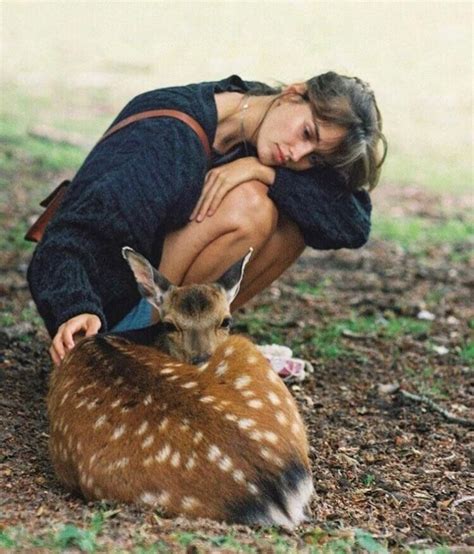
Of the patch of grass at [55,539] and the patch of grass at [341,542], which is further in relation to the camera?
the patch of grass at [341,542]

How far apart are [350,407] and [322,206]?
39.3 inches

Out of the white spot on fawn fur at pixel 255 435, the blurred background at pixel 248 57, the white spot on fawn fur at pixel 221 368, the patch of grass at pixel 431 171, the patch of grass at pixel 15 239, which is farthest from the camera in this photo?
the blurred background at pixel 248 57

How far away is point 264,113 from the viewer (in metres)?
5.45

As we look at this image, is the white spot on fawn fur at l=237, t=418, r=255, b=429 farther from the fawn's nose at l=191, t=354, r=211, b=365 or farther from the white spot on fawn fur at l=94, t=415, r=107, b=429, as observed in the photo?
the fawn's nose at l=191, t=354, r=211, b=365

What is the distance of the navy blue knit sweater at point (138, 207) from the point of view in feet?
15.7

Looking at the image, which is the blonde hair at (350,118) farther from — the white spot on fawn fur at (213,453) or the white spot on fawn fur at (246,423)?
the white spot on fawn fur at (213,453)

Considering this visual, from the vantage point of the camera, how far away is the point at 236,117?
5.51 m

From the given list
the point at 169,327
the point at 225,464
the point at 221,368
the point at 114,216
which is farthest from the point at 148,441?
the point at 114,216

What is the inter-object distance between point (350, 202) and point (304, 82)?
0.65 m

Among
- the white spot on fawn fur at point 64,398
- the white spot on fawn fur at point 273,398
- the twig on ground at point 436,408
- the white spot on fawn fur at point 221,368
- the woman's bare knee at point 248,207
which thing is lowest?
the twig on ground at point 436,408

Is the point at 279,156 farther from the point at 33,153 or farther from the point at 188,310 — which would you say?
the point at 33,153

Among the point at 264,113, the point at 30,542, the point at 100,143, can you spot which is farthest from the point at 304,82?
the point at 30,542

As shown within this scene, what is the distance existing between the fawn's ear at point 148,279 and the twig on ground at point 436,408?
4.67 feet

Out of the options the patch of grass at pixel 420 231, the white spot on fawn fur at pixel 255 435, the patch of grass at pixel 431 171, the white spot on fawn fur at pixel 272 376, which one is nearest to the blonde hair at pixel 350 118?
the white spot on fawn fur at pixel 272 376
